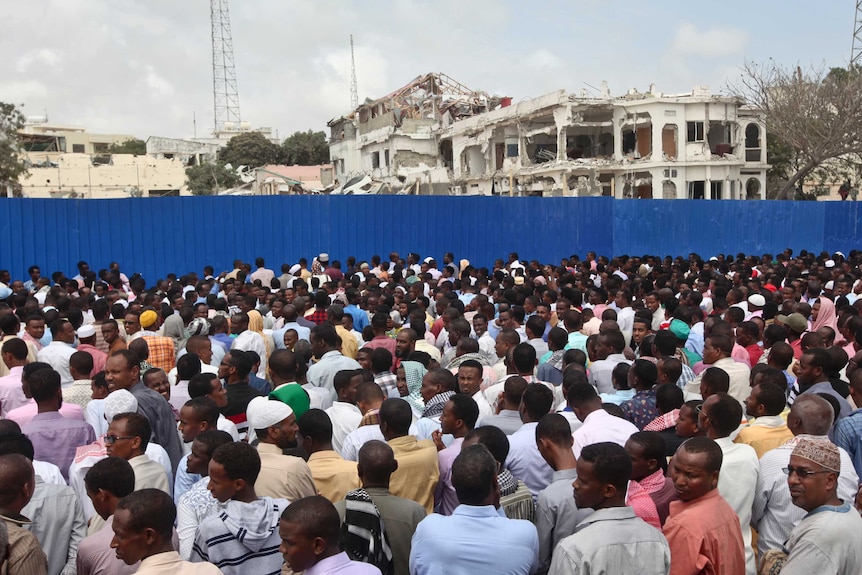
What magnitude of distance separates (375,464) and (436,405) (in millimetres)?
1531

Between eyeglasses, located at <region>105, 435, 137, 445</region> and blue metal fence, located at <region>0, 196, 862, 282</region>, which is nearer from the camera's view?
eyeglasses, located at <region>105, 435, 137, 445</region>

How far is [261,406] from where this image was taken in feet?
15.4

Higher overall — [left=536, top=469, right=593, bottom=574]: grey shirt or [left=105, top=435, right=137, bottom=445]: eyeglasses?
[left=105, top=435, right=137, bottom=445]: eyeglasses

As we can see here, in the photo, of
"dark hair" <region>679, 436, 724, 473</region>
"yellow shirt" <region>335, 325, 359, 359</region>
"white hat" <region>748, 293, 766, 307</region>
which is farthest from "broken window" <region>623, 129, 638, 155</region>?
"dark hair" <region>679, 436, 724, 473</region>

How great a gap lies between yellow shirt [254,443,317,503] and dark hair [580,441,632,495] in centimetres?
152

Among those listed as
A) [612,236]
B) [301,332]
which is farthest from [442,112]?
[301,332]

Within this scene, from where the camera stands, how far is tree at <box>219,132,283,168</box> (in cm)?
6419

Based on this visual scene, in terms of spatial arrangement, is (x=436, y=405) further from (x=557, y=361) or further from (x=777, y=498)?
(x=777, y=498)

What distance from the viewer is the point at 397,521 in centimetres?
379

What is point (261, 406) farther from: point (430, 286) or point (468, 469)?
point (430, 286)

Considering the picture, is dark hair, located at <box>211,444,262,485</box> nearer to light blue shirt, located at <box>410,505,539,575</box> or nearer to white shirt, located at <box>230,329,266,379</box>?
light blue shirt, located at <box>410,505,539,575</box>

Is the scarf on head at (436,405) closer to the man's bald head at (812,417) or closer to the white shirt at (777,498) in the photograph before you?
the white shirt at (777,498)

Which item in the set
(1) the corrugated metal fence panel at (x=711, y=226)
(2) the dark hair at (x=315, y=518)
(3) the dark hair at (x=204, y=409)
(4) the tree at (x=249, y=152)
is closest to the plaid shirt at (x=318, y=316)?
(3) the dark hair at (x=204, y=409)

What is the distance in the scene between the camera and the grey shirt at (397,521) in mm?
3793
